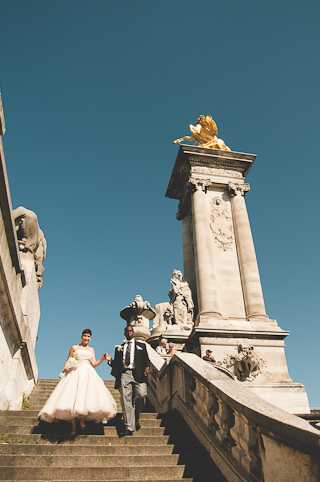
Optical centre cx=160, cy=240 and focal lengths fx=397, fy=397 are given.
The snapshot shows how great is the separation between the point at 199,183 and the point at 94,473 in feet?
50.8

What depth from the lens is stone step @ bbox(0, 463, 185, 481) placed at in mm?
4676

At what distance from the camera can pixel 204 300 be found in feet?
53.8

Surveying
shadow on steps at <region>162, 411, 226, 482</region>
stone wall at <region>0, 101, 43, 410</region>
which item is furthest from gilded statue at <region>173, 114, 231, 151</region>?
shadow on steps at <region>162, 411, 226, 482</region>

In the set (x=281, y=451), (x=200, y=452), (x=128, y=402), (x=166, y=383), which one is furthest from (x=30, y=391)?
(x=281, y=451)

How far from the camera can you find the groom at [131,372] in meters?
6.47

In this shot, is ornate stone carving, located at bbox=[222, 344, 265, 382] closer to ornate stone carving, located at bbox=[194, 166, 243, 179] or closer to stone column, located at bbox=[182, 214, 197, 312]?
stone column, located at bbox=[182, 214, 197, 312]

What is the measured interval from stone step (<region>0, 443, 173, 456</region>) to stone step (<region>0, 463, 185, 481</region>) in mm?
471

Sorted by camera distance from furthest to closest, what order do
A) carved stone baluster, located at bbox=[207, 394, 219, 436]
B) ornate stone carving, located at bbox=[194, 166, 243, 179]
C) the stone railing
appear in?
ornate stone carving, located at bbox=[194, 166, 243, 179] < carved stone baluster, located at bbox=[207, 394, 219, 436] < the stone railing

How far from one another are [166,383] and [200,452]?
284 centimetres

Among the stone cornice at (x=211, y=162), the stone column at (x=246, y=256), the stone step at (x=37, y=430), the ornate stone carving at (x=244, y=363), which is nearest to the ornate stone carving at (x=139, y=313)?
the ornate stone carving at (x=244, y=363)

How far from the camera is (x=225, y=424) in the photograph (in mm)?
4965

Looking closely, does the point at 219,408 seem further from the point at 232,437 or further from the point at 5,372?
the point at 5,372

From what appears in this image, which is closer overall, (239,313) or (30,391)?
(30,391)

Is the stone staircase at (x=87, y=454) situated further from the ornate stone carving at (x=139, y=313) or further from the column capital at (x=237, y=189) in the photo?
the column capital at (x=237, y=189)
